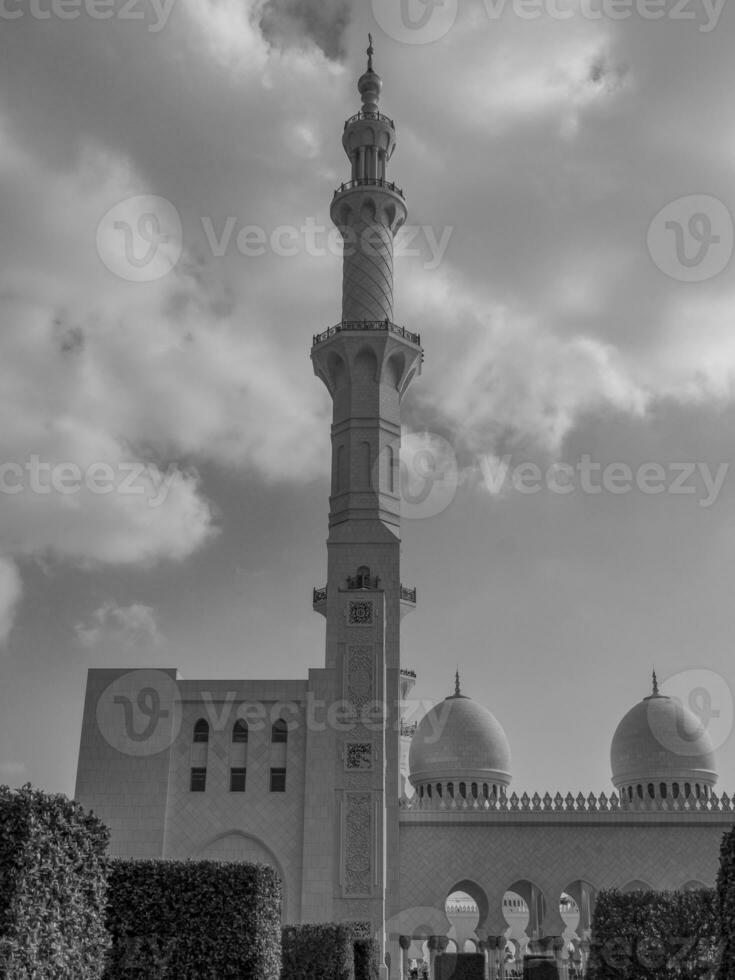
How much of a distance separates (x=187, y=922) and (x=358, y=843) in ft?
46.9

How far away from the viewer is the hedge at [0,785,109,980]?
965 centimetres

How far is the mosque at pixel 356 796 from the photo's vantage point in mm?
27188

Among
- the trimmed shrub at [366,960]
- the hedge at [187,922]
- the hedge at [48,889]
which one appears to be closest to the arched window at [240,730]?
the trimmed shrub at [366,960]

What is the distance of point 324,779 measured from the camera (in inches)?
1089

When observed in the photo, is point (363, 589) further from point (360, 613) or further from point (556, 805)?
point (556, 805)

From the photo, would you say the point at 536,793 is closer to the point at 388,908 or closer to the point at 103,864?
the point at 388,908

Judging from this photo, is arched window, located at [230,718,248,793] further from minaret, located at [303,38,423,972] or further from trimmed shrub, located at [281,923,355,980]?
trimmed shrub, located at [281,923,355,980]

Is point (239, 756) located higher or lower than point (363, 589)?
lower

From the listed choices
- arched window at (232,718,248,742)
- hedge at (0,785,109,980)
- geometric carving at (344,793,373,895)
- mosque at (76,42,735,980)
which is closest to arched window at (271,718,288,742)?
mosque at (76,42,735,980)

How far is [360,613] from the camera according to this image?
2952 cm

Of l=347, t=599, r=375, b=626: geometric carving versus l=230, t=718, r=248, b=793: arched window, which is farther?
l=347, t=599, r=375, b=626: geometric carving

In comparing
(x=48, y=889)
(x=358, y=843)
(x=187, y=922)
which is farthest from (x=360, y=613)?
(x=48, y=889)

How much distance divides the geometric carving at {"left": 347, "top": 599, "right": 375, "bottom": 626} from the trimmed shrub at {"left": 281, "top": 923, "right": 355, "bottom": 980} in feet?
36.0

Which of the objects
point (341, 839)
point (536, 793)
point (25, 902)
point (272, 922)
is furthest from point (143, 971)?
point (536, 793)
